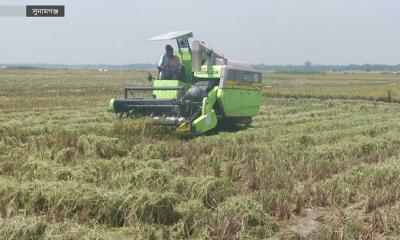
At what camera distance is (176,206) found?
18.6ft

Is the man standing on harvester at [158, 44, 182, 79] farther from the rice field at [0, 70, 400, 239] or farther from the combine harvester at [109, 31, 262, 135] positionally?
the rice field at [0, 70, 400, 239]

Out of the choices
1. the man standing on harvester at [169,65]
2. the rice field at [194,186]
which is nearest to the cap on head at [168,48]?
the man standing on harvester at [169,65]

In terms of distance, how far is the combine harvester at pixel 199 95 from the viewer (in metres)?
11.1

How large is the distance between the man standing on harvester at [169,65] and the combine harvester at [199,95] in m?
0.19

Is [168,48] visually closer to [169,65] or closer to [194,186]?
[169,65]

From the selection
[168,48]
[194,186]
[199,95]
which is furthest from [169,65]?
[194,186]

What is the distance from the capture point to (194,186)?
630 centimetres

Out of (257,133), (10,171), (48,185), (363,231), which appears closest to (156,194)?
(48,185)

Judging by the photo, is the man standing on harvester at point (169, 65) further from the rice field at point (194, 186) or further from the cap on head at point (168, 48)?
the rice field at point (194, 186)

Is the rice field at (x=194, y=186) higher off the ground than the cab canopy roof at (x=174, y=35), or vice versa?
the cab canopy roof at (x=174, y=35)

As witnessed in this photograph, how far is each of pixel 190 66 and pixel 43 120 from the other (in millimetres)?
5340

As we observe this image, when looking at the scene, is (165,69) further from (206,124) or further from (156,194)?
(156,194)

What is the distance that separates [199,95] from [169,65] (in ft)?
6.17

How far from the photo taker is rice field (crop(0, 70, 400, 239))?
5.03m
